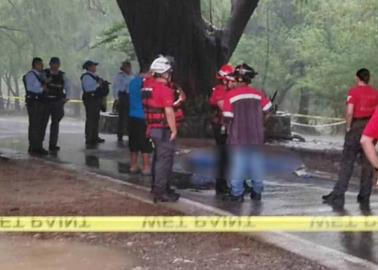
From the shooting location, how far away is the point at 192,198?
950 centimetres

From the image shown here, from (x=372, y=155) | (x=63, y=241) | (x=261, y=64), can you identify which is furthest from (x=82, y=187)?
(x=261, y=64)

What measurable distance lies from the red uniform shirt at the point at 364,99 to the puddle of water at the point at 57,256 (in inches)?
144

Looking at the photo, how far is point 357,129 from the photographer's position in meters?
9.02

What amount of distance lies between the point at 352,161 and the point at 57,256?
4.23m

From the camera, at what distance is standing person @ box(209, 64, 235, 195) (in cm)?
912

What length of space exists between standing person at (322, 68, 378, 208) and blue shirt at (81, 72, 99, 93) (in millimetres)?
6537

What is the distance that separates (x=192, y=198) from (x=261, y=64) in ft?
105

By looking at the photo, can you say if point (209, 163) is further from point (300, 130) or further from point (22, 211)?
Answer: point (300, 130)

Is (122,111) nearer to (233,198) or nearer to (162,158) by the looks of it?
(233,198)

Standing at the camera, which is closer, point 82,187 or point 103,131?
point 82,187

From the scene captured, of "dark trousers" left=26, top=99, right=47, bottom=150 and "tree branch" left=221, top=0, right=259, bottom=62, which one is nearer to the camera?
"dark trousers" left=26, top=99, right=47, bottom=150

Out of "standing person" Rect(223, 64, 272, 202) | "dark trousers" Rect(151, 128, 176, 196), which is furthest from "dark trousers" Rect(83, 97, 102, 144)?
"standing person" Rect(223, 64, 272, 202)

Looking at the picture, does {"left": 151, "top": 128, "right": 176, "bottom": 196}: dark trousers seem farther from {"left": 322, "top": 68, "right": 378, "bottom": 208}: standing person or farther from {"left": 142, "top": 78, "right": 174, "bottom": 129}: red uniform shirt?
{"left": 322, "top": 68, "right": 378, "bottom": 208}: standing person

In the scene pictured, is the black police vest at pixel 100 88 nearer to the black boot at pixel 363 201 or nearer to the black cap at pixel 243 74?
the black cap at pixel 243 74
